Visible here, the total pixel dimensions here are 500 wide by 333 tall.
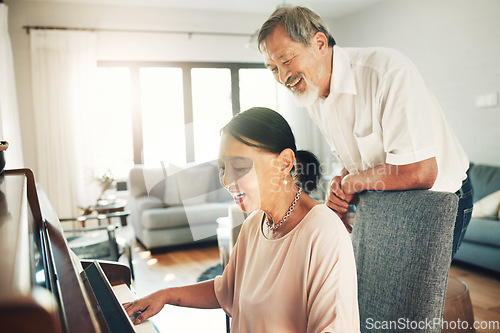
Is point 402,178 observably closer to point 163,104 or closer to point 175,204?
point 175,204

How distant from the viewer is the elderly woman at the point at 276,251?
0.93m

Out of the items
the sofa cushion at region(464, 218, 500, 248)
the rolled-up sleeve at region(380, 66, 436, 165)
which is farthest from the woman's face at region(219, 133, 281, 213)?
the sofa cushion at region(464, 218, 500, 248)

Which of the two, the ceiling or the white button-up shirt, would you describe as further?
the ceiling

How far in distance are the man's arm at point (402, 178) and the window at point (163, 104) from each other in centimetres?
410

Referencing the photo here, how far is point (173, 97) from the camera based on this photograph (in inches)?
228

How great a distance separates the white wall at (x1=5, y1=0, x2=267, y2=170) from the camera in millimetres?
4980

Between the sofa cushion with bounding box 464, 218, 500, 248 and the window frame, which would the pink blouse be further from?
the window frame

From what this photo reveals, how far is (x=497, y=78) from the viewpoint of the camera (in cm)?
398

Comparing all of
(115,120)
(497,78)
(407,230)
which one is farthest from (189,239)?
(407,230)

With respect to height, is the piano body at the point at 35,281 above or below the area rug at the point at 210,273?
above

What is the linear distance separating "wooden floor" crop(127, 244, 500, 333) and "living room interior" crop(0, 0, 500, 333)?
3 centimetres

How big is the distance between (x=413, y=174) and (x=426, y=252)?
33cm

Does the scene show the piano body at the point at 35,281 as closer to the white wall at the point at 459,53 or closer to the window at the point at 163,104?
the white wall at the point at 459,53

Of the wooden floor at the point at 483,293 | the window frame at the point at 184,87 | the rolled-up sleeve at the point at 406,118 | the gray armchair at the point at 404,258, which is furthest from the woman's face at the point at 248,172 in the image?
the window frame at the point at 184,87
